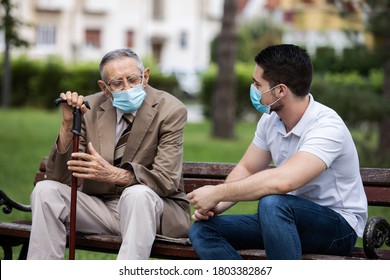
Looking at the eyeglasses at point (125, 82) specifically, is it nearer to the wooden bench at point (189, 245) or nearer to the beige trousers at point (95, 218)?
the beige trousers at point (95, 218)

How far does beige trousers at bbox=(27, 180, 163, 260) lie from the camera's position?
17.9 feet

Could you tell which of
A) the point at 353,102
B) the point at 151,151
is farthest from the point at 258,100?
the point at 353,102

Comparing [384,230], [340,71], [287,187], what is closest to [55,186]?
[287,187]

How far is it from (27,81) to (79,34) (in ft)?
85.1

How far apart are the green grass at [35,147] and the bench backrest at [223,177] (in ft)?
6.29

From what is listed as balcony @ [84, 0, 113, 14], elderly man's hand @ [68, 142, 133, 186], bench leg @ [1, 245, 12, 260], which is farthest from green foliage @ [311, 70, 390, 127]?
balcony @ [84, 0, 113, 14]

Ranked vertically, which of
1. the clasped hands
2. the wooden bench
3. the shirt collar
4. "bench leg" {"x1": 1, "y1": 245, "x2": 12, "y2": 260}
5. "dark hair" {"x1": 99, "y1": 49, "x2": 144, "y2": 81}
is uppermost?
"dark hair" {"x1": 99, "y1": 49, "x2": 144, "y2": 81}

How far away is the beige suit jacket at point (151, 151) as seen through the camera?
18.9 feet

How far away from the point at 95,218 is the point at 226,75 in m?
16.0

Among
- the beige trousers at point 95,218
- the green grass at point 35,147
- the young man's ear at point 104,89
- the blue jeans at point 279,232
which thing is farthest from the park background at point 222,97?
the blue jeans at point 279,232

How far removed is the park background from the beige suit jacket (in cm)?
235

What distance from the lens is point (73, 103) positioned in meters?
5.56

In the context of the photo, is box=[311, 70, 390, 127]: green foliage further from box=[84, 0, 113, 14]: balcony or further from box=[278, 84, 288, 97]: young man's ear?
box=[84, 0, 113, 14]: balcony
